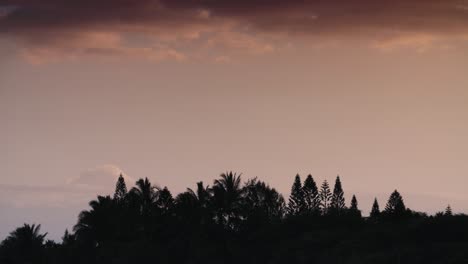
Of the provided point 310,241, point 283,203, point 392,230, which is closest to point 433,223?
point 392,230

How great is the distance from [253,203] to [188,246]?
13.2 m

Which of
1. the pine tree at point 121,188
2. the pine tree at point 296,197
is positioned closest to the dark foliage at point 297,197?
the pine tree at point 296,197

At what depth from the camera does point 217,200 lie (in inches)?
3797

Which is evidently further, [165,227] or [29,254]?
[29,254]

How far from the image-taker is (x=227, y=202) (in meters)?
96.4

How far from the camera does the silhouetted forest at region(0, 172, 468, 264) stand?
82938mm

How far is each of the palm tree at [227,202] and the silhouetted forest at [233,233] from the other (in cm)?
9

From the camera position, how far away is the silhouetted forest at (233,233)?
3265 inches

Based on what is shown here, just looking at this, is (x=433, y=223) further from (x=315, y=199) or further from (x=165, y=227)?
(x=315, y=199)

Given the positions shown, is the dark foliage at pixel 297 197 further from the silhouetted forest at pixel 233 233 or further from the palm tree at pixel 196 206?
the palm tree at pixel 196 206

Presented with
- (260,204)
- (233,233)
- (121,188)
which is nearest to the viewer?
(233,233)

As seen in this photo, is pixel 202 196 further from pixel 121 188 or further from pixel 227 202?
pixel 121 188

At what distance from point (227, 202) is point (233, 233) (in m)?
3.02

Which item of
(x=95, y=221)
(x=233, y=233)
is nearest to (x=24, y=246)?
(x=95, y=221)
